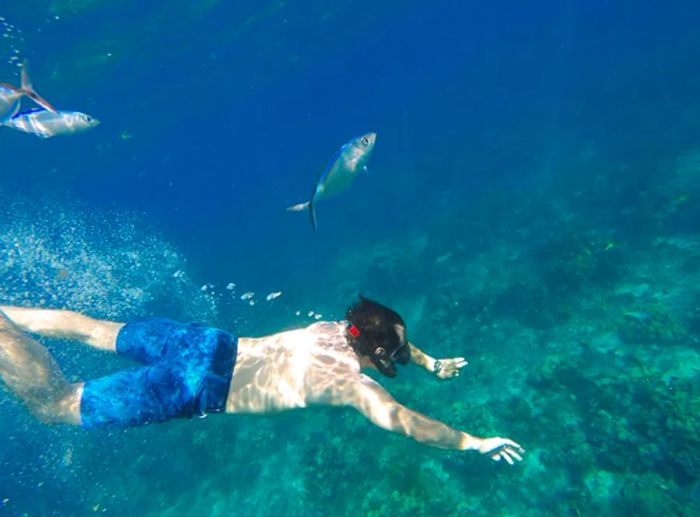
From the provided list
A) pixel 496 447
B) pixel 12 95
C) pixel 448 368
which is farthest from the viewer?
pixel 12 95

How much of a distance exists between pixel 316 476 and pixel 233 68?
144ft

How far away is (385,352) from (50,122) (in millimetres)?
7595

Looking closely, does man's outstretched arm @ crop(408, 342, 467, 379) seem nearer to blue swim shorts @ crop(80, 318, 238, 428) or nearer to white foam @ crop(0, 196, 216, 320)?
blue swim shorts @ crop(80, 318, 238, 428)

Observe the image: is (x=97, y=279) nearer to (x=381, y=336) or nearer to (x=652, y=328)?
(x=381, y=336)

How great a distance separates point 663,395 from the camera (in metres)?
8.08

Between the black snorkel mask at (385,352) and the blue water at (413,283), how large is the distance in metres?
1.46

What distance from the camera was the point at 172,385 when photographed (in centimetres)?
465

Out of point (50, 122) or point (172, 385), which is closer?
point (172, 385)

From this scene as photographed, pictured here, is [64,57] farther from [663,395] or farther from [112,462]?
[663,395]

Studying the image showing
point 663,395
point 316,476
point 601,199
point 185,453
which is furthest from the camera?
point 601,199

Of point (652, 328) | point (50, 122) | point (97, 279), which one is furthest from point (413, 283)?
point (97, 279)

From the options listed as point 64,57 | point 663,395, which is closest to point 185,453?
point 663,395

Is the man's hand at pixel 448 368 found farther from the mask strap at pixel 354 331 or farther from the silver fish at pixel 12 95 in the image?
the silver fish at pixel 12 95

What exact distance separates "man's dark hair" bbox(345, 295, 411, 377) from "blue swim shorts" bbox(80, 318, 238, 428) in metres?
1.83
